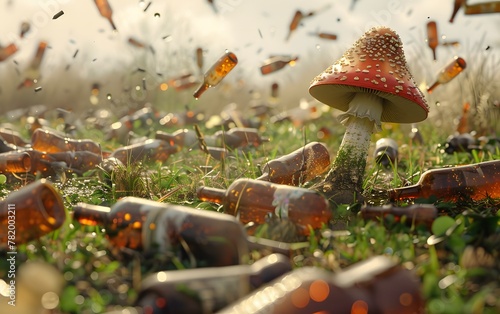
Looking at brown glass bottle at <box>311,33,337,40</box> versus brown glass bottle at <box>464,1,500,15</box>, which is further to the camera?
brown glass bottle at <box>311,33,337,40</box>

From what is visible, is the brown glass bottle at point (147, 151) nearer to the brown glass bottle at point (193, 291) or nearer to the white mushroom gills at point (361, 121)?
the white mushroom gills at point (361, 121)

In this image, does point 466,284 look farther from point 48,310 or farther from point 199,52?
point 199,52

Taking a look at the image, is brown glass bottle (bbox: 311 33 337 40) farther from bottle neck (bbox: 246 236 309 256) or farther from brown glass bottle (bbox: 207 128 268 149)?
bottle neck (bbox: 246 236 309 256)

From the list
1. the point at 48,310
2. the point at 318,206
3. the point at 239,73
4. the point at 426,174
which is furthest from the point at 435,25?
the point at 239,73

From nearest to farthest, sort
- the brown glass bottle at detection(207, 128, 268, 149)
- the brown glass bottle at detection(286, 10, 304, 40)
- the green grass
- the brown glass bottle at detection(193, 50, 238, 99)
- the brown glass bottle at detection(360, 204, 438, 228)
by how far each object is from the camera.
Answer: the green grass, the brown glass bottle at detection(360, 204, 438, 228), the brown glass bottle at detection(193, 50, 238, 99), the brown glass bottle at detection(207, 128, 268, 149), the brown glass bottle at detection(286, 10, 304, 40)

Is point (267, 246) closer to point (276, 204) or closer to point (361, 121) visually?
point (276, 204)

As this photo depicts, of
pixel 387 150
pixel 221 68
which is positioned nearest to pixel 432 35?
pixel 387 150

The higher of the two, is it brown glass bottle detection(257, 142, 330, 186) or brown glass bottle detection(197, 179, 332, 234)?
brown glass bottle detection(197, 179, 332, 234)

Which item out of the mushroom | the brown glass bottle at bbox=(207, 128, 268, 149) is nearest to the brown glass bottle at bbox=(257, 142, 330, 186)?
the mushroom
